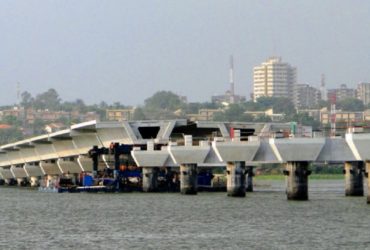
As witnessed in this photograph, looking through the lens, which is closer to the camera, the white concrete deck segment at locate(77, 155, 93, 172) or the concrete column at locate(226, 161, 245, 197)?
the concrete column at locate(226, 161, 245, 197)

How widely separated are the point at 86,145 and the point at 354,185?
51.4 m

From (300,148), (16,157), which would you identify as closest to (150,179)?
(300,148)

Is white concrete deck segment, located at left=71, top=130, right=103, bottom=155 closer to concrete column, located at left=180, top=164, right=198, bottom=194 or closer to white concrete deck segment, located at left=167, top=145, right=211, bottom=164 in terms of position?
concrete column, located at left=180, top=164, right=198, bottom=194

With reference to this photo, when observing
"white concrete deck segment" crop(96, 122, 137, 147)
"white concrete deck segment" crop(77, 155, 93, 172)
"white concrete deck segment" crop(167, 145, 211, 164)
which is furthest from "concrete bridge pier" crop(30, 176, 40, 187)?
"white concrete deck segment" crop(167, 145, 211, 164)

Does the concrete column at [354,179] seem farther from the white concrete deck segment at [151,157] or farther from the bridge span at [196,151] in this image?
the white concrete deck segment at [151,157]

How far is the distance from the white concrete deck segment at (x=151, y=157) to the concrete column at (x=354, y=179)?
20.6 meters

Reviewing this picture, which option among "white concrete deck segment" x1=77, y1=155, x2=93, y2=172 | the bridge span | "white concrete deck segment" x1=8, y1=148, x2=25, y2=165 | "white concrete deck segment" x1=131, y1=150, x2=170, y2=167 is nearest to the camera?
the bridge span

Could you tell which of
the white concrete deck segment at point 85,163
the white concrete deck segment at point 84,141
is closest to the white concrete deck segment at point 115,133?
the white concrete deck segment at point 84,141

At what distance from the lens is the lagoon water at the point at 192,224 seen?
63156 millimetres

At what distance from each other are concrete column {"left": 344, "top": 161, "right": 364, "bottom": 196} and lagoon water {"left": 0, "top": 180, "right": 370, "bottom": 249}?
17.1 ft

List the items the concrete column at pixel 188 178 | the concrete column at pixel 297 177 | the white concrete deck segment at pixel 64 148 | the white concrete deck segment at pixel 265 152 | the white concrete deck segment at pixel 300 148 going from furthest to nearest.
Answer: the white concrete deck segment at pixel 64 148
the concrete column at pixel 188 178
the white concrete deck segment at pixel 265 152
the concrete column at pixel 297 177
the white concrete deck segment at pixel 300 148

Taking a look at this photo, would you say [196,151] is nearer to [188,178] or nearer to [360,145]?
[188,178]

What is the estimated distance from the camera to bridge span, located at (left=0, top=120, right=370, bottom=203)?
9294cm

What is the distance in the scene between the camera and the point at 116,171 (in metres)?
134
